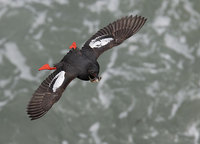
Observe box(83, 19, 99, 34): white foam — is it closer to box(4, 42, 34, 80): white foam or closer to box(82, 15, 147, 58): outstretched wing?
box(4, 42, 34, 80): white foam

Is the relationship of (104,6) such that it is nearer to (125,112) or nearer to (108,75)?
(108,75)

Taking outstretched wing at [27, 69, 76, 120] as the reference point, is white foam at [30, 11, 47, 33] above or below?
above

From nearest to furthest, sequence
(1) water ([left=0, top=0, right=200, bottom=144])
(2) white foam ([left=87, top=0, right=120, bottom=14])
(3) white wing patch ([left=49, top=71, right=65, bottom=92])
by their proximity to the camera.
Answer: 1. (3) white wing patch ([left=49, top=71, right=65, bottom=92])
2. (1) water ([left=0, top=0, right=200, bottom=144])
3. (2) white foam ([left=87, top=0, right=120, bottom=14])

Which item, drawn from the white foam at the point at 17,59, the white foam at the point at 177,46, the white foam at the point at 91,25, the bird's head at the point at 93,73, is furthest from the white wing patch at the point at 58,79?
the white foam at the point at 177,46

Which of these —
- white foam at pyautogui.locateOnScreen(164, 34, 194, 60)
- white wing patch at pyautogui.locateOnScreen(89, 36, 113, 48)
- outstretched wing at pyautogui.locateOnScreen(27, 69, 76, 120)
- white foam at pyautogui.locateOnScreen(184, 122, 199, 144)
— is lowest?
outstretched wing at pyautogui.locateOnScreen(27, 69, 76, 120)

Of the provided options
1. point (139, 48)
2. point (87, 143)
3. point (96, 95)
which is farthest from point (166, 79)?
point (87, 143)

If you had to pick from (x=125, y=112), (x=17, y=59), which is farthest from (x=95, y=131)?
(x=17, y=59)

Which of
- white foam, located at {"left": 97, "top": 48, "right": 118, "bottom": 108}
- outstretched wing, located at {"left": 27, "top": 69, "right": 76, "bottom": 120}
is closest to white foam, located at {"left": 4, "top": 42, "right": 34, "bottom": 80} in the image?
white foam, located at {"left": 97, "top": 48, "right": 118, "bottom": 108}
